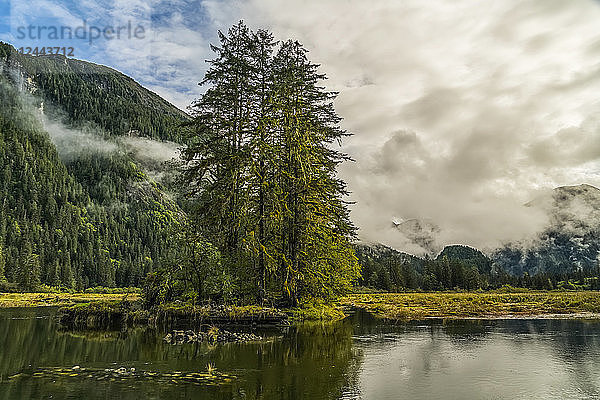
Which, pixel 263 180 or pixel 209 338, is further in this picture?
pixel 263 180

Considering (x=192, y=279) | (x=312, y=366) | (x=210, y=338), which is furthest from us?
(x=192, y=279)

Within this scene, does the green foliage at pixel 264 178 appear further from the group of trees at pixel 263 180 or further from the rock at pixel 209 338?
the rock at pixel 209 338

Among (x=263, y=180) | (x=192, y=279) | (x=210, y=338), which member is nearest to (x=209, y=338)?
(x=210, y=338)

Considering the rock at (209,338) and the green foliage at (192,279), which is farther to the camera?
the green foliage at (192,279)

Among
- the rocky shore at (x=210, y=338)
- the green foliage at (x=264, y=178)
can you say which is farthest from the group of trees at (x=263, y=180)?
the rocky shore at (x=210, y=338)

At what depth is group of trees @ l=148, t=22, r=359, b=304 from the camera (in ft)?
103

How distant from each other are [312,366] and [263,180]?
1846 cm

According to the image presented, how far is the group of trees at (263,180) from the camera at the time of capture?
3138 cm

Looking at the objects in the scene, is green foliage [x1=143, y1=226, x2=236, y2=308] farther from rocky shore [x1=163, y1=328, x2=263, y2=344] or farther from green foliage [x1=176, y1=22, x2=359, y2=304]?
rocky shore [x1=163, y1=328, x2=263, y2=344]

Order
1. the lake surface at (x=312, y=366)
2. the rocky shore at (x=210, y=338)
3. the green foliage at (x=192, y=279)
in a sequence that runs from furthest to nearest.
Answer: the green foliage at (x=192, y=279) < the rocky shore at (x=210, y=338) < the lake surface at (x=312, y=366)

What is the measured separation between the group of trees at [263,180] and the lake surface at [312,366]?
7.39 m

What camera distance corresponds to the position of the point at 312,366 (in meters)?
15.3

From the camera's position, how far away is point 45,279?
12850cm

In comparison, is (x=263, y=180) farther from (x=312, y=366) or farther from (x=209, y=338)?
(x=312, y=366)
